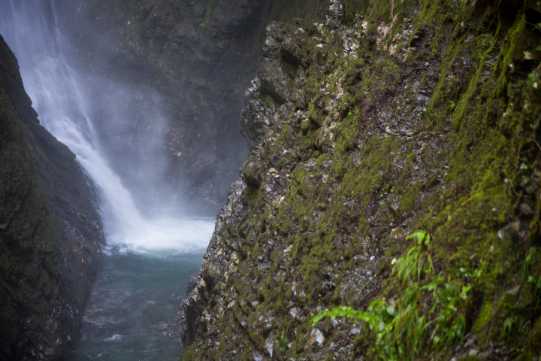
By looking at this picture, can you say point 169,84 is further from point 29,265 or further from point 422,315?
point 422,315

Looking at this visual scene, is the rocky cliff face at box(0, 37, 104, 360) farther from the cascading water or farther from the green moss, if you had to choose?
the green moss

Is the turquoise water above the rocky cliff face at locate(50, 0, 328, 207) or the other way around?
the other way around

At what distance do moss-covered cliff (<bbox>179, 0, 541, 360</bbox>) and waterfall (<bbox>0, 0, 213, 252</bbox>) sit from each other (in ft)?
41.6

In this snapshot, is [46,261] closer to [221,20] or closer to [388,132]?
[388,132]

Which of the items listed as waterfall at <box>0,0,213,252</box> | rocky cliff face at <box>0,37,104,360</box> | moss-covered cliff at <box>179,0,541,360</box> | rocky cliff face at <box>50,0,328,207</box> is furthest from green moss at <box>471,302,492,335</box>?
rocky cliff face at <box>50,0,328,207</box>

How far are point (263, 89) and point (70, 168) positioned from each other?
1182 cm

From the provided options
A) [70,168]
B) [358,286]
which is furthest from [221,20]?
[358,286]

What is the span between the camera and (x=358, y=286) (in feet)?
10.1

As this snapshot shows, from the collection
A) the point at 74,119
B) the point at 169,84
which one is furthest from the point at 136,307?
the point at 74,119

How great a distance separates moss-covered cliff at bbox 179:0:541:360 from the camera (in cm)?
167

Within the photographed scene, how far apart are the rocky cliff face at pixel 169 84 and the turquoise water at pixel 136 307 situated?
9.98m

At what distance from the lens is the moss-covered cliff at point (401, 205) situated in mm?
1675

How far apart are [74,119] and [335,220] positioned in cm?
2603

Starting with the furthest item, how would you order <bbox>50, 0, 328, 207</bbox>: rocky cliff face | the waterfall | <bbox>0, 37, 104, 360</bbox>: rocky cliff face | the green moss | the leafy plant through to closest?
<bbox>50, 0, 328, 207</bbox>: rocky cliff face
the waterfall
<bbox>0, 37, 104, 360</bbox>: rocky cliff face
the leafy plant
the green moss
